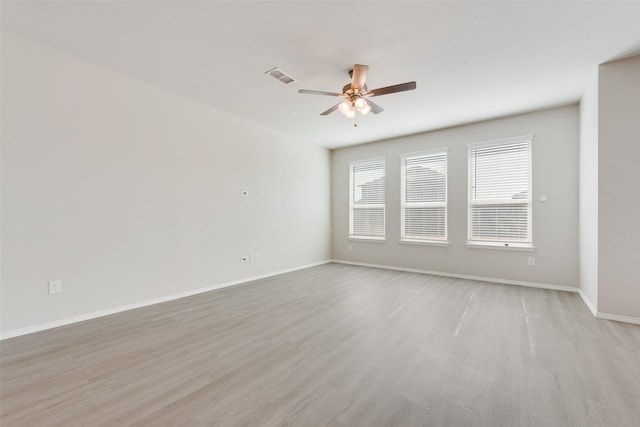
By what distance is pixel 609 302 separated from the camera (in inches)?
121

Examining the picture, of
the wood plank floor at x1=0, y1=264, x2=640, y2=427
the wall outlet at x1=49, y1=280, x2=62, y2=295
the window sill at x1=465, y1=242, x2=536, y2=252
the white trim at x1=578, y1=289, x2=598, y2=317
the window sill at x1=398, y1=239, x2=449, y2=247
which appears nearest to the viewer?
the wood plank floor at x1=0, y1=264, x2=640, y2=427

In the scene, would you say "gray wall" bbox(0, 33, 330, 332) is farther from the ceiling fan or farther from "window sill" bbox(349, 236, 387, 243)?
"window sill" bbox(349, 236, 387, 243)

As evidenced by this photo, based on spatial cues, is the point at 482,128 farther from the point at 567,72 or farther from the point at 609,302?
the point at 609,302

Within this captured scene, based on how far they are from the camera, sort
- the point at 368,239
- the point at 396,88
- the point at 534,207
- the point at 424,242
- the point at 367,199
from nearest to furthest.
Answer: the point at 396,88, the point at 534,207, the point at 424,242, the point at 368,239, the point at 367,199

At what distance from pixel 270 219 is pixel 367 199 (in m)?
2.42

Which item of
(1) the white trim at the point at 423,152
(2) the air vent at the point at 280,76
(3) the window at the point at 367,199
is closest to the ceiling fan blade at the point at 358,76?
(2) the air vent at the point at 280,76

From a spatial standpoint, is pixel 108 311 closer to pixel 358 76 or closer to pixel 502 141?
pixel 358 76

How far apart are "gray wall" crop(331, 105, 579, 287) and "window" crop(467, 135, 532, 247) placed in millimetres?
114

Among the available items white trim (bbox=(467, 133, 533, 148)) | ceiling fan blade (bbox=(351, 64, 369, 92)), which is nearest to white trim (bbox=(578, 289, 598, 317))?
white trim (bbox=(467, 133, 533, 148))

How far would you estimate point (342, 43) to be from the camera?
8.80 feet

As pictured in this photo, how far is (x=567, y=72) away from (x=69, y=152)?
5838mm

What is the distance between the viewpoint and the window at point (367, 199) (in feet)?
20.5

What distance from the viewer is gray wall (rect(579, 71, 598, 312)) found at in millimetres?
3240

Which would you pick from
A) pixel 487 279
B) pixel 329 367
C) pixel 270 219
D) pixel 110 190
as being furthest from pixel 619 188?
pixel 110 190
